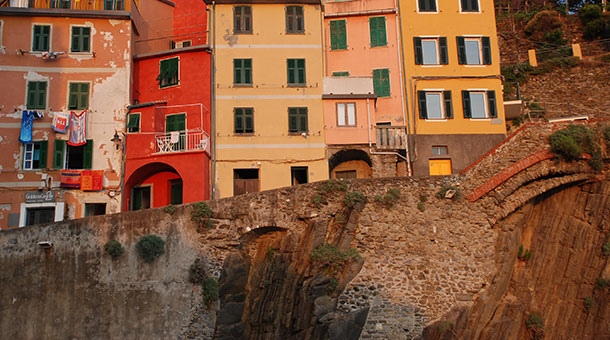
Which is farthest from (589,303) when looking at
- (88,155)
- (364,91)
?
(88,155)

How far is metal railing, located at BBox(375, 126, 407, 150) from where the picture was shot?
29.8 meters

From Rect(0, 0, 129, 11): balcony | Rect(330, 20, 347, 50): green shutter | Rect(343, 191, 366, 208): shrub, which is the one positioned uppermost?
Rect(0, 0, 129, 11): balcony

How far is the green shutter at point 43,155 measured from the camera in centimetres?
2836

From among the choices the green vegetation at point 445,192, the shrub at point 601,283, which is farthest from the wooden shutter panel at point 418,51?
the shrub at point 601,283

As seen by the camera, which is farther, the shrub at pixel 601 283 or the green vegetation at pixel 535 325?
the green vegetation at pixel 535 325

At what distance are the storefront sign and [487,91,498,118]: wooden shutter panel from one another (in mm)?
22301

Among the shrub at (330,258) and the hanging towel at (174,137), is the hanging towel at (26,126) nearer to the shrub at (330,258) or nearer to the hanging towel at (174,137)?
the hanging towel at (174,137)

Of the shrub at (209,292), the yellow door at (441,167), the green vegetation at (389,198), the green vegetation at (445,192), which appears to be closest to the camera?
the shrub at (209,292)

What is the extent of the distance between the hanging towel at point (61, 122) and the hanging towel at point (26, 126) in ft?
3.73

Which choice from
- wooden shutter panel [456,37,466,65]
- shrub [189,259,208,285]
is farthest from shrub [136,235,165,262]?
wooden shutter panel [456,37,466,65]

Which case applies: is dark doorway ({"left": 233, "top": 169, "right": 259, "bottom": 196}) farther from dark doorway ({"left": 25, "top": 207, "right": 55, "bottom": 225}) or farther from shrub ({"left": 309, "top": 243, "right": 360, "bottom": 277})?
dark doorway ({"left": 25, "top": 207, "right": 55, "bottom": 225})

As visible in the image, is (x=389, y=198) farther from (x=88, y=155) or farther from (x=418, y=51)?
(x=88, y=155)

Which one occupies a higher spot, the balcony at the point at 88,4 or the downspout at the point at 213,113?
the balcony at the point at 88,4

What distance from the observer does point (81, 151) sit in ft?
96.0
